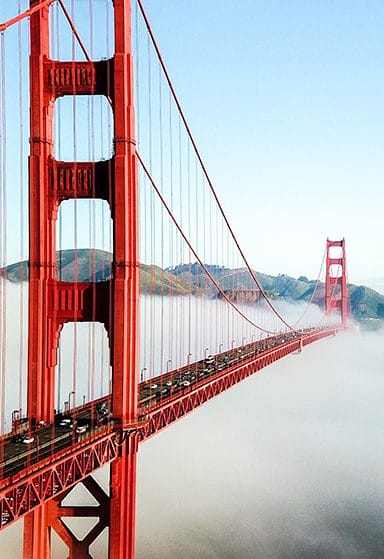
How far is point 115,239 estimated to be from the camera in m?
18.9

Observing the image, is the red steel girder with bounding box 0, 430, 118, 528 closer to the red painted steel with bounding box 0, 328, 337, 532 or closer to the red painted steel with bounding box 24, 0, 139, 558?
the red painted steel with bounding box 0, 328, 337, 532

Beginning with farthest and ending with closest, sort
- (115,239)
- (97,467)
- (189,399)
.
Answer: (189,399) < (115,239) < (97,467)

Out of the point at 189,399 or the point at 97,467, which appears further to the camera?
the point at 189,399

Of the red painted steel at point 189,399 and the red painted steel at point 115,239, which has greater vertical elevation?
the red painted steel at point 115,239

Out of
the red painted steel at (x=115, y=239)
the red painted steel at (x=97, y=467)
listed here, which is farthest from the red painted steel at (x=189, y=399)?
the red painted steel at (x=115, y=239)

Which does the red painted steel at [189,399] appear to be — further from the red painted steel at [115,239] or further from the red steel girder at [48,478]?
the red steel girder at [48,478]

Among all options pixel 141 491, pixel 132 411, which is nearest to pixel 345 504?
pixel 141 491

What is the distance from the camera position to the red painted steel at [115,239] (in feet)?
61.5

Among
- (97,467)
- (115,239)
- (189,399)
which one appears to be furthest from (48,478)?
(189,399)

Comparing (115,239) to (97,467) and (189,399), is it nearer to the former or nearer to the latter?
(97,467)

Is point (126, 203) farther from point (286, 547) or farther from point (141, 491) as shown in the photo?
point (141, 491)

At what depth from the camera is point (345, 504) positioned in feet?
120

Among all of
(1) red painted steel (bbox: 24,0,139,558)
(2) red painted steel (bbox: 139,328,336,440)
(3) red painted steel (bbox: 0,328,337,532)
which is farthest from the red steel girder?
(2) red painted steel (bbox: 139,328,336,440)

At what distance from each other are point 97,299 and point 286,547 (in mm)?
16352
